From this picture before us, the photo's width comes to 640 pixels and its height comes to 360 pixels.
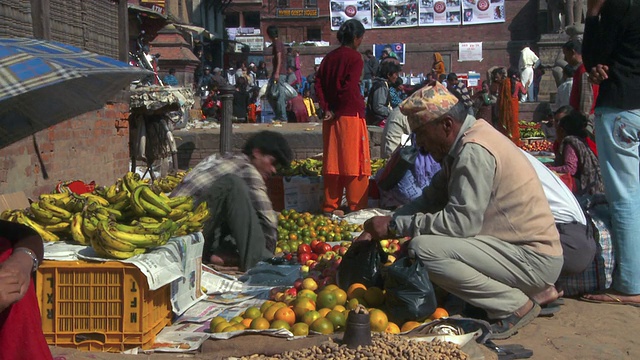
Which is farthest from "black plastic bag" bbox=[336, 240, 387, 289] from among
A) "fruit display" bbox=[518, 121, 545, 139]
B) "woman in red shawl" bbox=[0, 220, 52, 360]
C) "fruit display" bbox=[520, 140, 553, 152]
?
"fruit display" bbox=[518, 121, 545, 139]

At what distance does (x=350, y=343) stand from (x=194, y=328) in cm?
130

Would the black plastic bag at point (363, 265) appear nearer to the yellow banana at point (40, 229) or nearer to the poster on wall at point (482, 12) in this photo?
the yellow banana at point (40, 229)

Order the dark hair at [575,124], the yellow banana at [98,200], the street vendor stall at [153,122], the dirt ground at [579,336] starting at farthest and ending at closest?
the street vendor stall at [153,122] → the dark hair at [575,124] → the yellow banana at [98,200] → the dirt ground at [579,336]

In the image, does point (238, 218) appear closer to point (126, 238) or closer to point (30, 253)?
point (126, 238)

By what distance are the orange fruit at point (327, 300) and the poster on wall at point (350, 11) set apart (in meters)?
33.1

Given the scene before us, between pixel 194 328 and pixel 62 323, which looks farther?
pixel 194 328

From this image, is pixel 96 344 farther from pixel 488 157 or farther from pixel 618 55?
pixel 618 55

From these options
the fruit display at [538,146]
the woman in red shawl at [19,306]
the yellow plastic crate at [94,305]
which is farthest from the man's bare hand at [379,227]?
the fruit display at [538,146]

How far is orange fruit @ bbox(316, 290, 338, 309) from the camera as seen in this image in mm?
4426

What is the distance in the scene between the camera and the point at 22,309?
254 cm

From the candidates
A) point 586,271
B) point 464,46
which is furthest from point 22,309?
point 464,46

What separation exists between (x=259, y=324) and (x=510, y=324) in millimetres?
1450

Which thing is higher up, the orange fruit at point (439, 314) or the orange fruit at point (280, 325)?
the orange fruit at point (280, 325)

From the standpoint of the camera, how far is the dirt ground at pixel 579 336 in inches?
157
